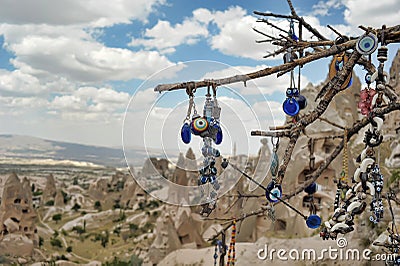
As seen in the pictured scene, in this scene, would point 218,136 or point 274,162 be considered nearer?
point 218,136

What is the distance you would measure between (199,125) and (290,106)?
30 centimetres

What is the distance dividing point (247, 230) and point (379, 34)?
8.30m

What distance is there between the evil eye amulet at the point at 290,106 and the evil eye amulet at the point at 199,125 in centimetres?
27

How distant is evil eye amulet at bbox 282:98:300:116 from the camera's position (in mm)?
1255

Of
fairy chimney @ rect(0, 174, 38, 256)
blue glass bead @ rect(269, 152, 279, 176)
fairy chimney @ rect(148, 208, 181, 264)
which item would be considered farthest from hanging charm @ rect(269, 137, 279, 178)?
fairy chimney @ rect(0, 174, 38, 256)

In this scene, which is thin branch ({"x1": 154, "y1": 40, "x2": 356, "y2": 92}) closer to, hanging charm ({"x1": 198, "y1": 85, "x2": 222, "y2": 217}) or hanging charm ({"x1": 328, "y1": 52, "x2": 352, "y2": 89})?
hanging charm ({"x1": 198, "y1": 85, "x2": 222, "y2": 217})

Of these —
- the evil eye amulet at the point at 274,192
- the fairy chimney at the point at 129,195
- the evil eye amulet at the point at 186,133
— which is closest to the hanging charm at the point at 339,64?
the evil eye amulet at the point at 274,192

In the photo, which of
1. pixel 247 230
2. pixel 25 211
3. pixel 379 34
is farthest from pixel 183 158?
pixel 25 211

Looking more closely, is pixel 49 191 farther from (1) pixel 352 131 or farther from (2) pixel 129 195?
(1) pixel 352 131

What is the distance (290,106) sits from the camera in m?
1.26

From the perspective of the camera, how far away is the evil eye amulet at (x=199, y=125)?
1112 millimetres

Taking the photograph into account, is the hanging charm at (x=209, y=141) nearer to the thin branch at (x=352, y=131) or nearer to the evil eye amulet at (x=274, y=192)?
the evil eye amulet at (x=274, y=192)

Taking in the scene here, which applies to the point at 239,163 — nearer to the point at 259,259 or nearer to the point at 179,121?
the point at 179,121


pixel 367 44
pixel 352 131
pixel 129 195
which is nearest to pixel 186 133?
pixel 367 44
